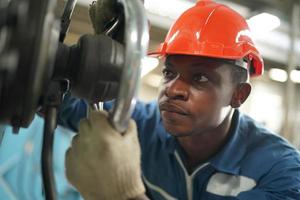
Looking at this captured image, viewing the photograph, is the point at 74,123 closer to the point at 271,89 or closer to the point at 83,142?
the point at 83,142

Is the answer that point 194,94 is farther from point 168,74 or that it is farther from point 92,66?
point 92,66

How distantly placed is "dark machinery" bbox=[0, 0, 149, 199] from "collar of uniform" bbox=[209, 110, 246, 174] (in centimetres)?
76

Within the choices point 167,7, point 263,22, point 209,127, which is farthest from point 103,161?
point 263,22

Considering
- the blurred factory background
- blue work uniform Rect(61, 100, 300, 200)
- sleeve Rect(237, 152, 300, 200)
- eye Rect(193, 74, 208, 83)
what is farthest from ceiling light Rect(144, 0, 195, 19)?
sleeve Rect(237, 152, 300, 200)

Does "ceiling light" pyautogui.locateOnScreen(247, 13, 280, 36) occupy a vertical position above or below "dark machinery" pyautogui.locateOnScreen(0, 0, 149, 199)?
below

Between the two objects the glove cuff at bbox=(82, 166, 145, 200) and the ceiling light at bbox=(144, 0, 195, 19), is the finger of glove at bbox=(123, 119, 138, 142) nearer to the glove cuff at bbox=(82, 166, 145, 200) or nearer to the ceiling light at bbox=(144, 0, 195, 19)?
the glove cuff at bbox=(82, 166, 145, 200)

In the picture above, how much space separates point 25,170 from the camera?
1.64m

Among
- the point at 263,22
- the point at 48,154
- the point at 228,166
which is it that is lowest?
the point at 228,166

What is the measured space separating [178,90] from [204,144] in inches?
10.9

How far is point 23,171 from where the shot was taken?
5.39 ft

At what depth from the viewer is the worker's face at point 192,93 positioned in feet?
3.53

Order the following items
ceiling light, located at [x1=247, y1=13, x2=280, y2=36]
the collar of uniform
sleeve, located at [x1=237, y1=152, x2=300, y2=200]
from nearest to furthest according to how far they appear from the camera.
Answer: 1. sleeve, located at [x1=237, y1=152, x2=300, y2=200]
2. the collar of uniform
3. ceiling light, located at [x1=247, y1=13, x2=280, y2=36]

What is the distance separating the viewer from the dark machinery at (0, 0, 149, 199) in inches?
16.5

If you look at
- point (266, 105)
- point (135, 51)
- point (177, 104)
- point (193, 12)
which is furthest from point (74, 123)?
point (266, 105)
